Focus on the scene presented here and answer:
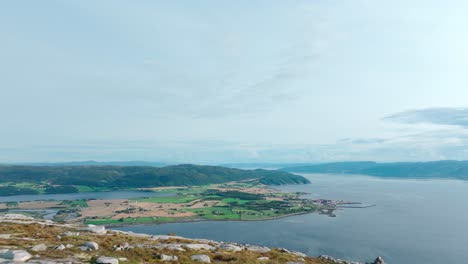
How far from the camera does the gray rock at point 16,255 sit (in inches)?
600

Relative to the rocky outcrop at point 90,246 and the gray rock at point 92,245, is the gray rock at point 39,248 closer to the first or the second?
the rocky outcrop at point 90,246

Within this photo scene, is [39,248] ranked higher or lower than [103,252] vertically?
higher

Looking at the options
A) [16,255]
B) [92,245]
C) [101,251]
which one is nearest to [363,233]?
[92,245]

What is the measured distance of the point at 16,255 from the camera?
15359mm

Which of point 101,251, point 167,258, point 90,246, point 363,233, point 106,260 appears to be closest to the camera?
point 106,260

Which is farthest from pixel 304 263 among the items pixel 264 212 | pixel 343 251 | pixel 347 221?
pixel 264 212

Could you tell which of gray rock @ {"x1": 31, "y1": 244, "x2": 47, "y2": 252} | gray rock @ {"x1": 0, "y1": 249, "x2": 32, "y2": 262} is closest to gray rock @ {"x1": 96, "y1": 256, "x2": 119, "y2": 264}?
gray rock @ {"x1": 0, "y1": 249, "x2": 32, "y2": 262}

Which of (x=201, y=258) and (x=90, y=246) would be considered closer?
(x=201, y=258)

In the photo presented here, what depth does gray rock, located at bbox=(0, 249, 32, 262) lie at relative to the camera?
15.2 m

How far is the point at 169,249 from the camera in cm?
A: 2017

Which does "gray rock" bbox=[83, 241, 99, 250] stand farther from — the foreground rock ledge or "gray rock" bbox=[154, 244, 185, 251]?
"gray rock" bbox=[154, 244, 185, 251]

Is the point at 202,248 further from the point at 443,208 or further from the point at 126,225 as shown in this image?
the point at 443,208

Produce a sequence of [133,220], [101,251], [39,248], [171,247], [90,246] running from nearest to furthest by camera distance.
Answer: [39,248], [101,251], [90,246], [171,247], [133,220]

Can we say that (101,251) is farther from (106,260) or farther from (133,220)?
(133,220)
